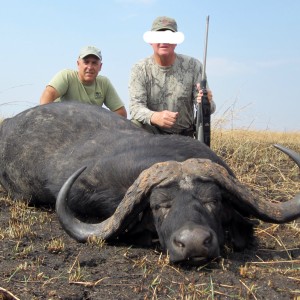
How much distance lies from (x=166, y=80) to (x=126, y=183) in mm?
2994

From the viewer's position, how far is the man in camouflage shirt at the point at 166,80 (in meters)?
6.51

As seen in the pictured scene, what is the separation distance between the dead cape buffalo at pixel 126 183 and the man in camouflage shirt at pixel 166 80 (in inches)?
59.4

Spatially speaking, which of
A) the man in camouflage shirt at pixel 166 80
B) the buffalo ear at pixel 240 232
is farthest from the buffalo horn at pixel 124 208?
the man in camouflage shirt at pixel 166 80

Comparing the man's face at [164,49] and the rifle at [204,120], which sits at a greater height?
the man's face at [164,49]

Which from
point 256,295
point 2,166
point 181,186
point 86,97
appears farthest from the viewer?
point 86,97

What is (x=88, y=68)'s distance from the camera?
268 inches

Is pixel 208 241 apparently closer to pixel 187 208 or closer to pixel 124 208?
pixel 187 208

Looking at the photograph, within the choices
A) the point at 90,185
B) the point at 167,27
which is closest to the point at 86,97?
the point at 167,27

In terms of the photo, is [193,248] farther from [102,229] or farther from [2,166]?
[2,166]

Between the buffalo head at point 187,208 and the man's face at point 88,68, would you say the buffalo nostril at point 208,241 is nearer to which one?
the buffalo head at point 187,208

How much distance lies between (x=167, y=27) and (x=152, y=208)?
372 centimetres

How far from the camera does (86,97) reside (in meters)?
6.84

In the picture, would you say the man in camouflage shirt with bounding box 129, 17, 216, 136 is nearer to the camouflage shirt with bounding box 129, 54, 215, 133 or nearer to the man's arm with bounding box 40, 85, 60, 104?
the camouflage shirt with bounding box 129, 54, 215, 133

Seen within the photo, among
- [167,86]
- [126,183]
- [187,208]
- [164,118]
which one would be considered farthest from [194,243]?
[167,86]
